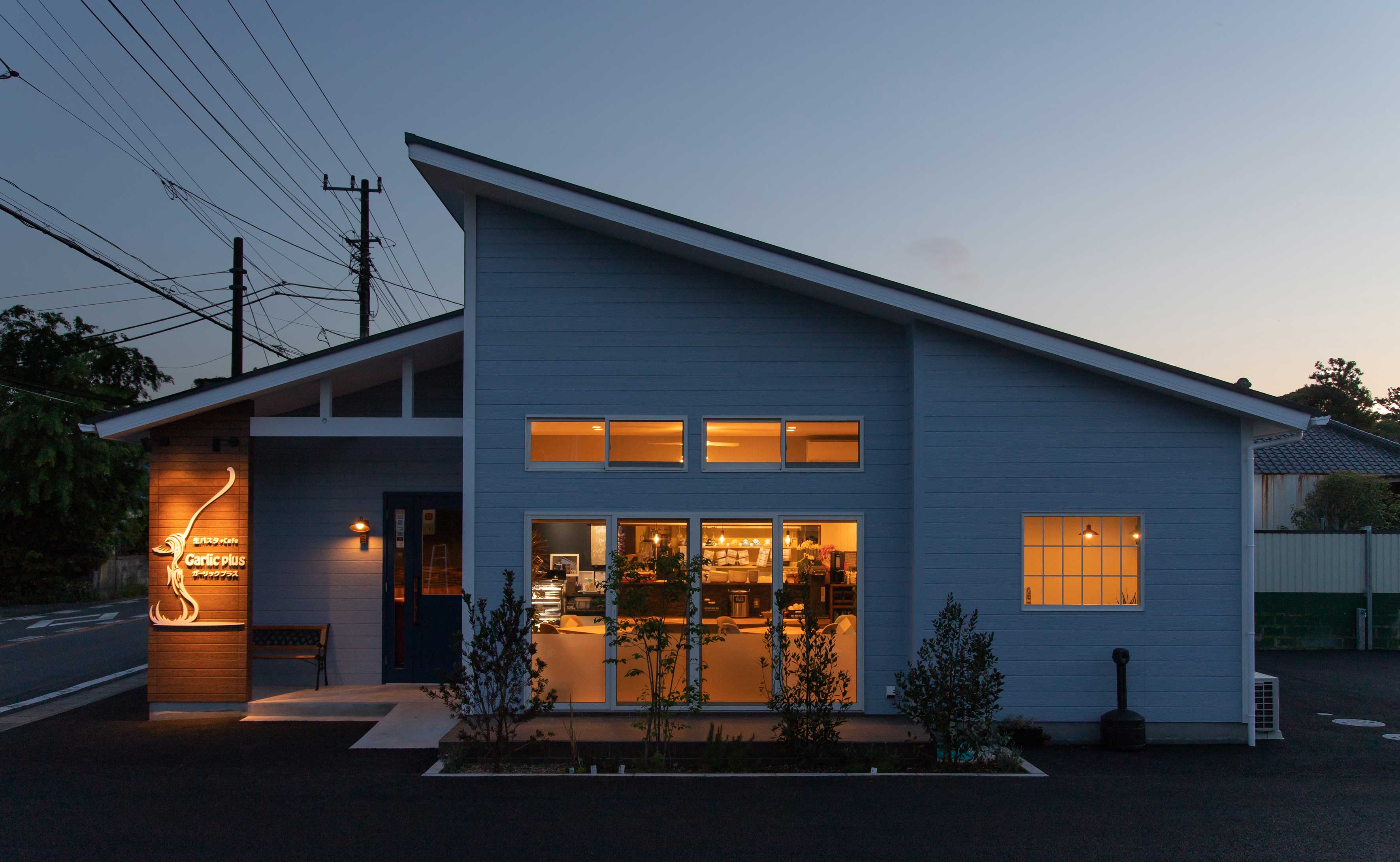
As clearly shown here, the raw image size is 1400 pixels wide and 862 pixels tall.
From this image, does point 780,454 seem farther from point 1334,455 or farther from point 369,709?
point 1334,455

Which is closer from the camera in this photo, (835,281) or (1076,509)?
(835,281)

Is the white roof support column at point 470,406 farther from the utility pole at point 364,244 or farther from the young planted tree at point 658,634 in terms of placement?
the utility pole at point 364,244

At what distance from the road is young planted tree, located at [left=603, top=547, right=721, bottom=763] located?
7.37 metres

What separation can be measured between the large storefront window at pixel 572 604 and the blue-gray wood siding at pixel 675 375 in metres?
0.23

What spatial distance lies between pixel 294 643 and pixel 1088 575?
823 centimetres

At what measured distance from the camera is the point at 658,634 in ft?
25.1

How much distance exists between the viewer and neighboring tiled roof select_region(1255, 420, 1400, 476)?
20.4 m

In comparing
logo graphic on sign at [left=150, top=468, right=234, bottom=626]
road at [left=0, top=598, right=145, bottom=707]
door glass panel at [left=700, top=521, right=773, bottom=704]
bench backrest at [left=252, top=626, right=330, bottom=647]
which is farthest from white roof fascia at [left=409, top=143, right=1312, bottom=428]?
road at [left=0, top=598, right=145, bottom=707]

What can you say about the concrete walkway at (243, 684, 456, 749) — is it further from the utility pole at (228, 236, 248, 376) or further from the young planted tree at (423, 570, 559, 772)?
the utility pole at (228, 236, 248, 376)

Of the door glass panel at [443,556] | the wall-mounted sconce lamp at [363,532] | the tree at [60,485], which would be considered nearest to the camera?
the wall-mounted sconce lamp at [363,532]

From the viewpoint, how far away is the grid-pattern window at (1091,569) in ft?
27.3

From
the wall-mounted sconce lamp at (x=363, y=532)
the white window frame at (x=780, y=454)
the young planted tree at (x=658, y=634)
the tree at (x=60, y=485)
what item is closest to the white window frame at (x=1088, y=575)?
the white window frame at (x=780, y=454)

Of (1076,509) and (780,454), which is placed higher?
(780,454)

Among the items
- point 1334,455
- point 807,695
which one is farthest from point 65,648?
point 1334,455
